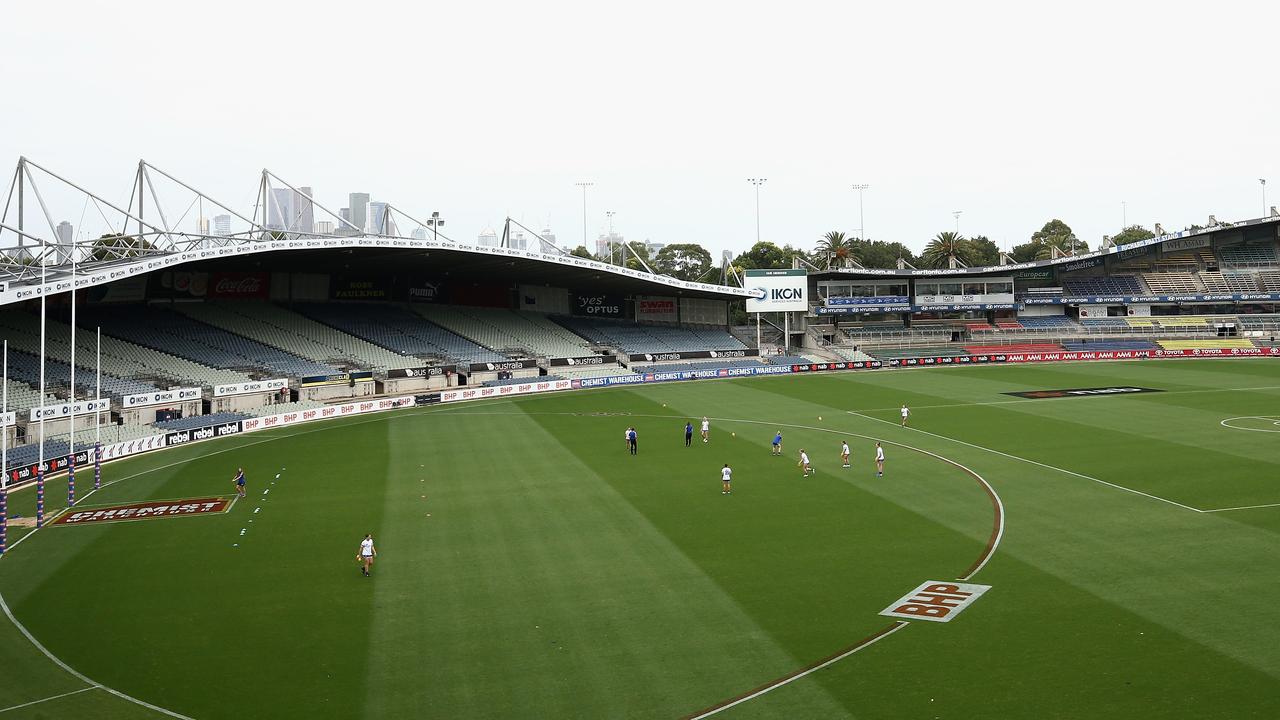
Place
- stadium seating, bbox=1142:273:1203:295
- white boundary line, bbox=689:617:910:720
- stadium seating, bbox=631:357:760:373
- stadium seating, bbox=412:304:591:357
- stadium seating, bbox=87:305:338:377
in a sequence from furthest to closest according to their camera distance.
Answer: stadium seating, bbox=1142:273:1203:295, stadium seating, bbox=631:357:760:373, stadium seating, bbox=412:304:591:357, stadium seating, bbox=87:305:338:377, white boundary line, bbox=689:617:910:720

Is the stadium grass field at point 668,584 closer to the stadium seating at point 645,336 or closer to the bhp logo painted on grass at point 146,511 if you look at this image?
the bhp logo painted on grass at point 146,511

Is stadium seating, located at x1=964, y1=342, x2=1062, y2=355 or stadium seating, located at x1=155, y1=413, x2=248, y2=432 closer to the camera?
stadium seating, located at x1=155, y1=413, x2=248, y2=432

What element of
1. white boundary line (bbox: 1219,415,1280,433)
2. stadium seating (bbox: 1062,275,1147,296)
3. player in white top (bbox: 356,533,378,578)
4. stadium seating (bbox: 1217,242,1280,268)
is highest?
stadium seating (bbox: 1217,242,1280,268)

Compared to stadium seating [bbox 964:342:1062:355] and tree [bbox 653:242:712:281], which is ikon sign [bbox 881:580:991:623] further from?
tree [bbox 653:242:712:281]

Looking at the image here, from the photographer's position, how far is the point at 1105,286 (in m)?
107

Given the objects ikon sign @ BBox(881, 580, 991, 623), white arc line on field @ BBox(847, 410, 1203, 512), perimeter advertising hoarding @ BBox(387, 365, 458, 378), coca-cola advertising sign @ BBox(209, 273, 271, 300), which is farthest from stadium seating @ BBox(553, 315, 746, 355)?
ikon sign @ BBox(881, 580, 991, 623)

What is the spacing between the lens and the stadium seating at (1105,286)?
10562 cm

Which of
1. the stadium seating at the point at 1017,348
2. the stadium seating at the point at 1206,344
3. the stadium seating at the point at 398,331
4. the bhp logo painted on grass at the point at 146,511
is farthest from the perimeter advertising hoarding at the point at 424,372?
the stadium seating at the point at 1206,344

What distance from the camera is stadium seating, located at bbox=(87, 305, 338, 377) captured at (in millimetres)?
59594

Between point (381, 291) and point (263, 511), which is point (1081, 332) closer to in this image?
point (381, 291)

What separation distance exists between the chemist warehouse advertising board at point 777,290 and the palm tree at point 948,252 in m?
25.8

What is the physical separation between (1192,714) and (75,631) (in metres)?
22.6

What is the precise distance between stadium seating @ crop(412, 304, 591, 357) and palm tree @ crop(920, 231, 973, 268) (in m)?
50.5

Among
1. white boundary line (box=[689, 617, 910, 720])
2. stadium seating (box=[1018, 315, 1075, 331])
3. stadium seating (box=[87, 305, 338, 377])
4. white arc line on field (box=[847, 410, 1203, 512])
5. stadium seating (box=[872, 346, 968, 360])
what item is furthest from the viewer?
→ stadium seating (box=[1018, 315, 1075, 331])
